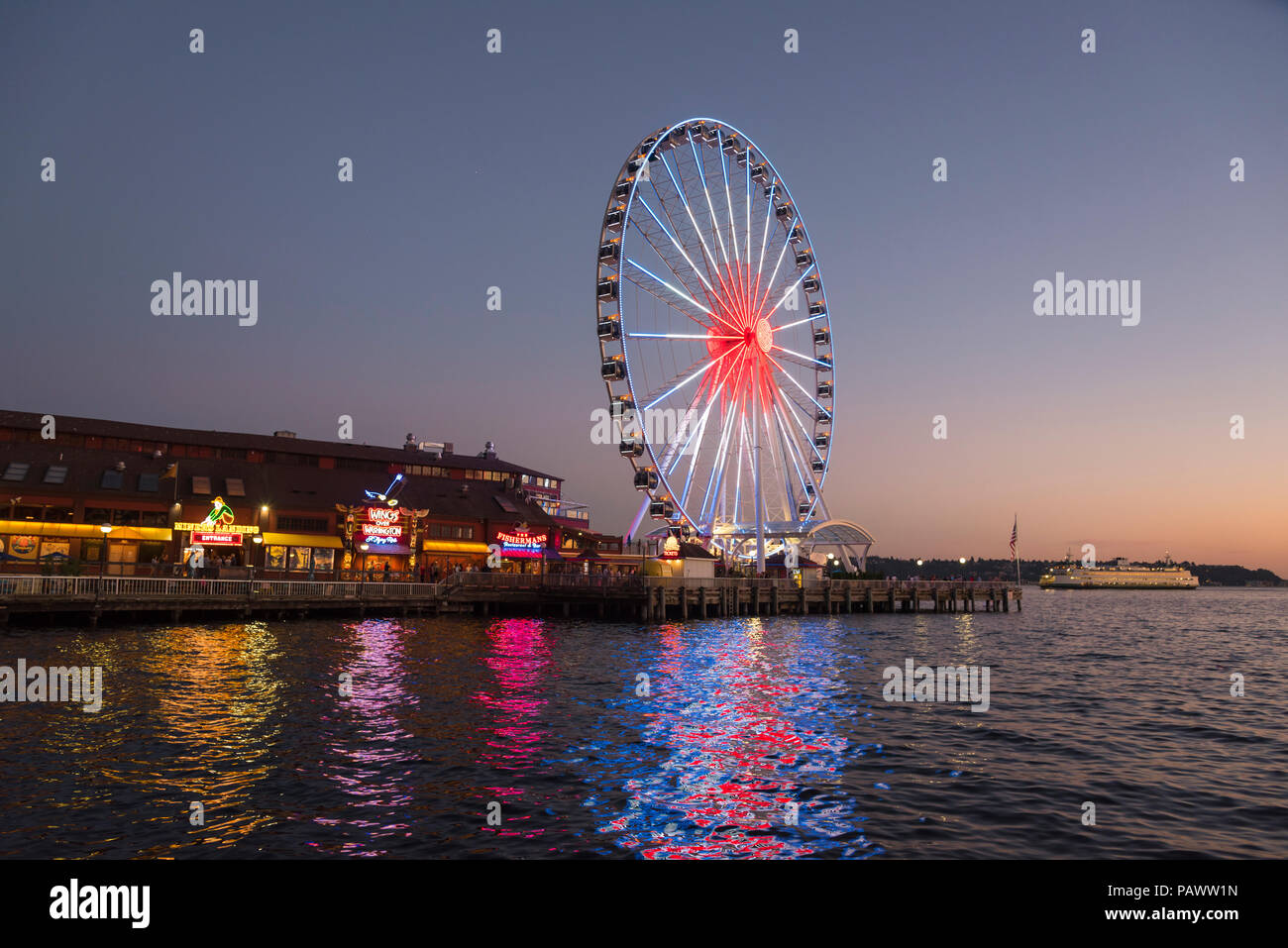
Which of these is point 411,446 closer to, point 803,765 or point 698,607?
point 698,607

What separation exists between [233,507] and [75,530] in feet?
32.2

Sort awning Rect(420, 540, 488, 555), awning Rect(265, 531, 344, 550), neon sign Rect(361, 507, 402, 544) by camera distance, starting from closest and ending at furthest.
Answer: neon sign Rect(361, 507, 402, 544)
awning Rect(265, 531, 344, 550)
awning Rect(420, 540, 488, 555)

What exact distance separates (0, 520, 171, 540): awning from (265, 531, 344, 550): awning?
6.70m

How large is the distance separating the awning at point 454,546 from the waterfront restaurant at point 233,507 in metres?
0.09

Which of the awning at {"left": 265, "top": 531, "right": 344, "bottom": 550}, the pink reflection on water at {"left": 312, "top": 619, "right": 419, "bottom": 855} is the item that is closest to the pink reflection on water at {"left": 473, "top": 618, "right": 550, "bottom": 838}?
the pink reflection on water at {"left": 312, "top": 619, "right": 419, "bottom": 855}

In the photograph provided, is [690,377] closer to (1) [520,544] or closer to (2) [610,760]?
(1) [520,544]

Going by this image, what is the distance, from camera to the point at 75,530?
59.5 meters

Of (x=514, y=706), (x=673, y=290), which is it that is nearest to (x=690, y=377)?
(x=673, y=290)

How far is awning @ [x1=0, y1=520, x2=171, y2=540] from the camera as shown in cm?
5756

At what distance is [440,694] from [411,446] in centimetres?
5909

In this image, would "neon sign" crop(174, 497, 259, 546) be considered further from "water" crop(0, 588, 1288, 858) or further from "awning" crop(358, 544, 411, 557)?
"water" crop(0, 588, 1288, 858)

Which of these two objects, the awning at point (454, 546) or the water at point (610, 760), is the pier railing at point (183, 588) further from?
the awning at point (454, 546)

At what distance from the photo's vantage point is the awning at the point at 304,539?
214 feet
